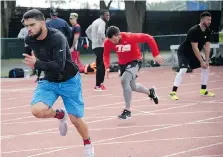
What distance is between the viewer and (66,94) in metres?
4.86

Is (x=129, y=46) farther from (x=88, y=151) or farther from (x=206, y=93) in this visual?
(x=206, y=93)

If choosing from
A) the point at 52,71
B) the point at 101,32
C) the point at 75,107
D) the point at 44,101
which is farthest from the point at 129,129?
the point at 101,32

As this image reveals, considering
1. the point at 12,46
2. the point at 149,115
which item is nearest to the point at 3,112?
the point at 149,115

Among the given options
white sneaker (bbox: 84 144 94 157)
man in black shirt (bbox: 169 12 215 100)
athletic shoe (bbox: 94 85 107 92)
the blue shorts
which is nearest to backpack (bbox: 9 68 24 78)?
athletic shoe (bbox: 94 85 107 92)

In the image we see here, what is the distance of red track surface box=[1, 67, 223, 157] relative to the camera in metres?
5.21

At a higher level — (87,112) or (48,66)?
(48,66)

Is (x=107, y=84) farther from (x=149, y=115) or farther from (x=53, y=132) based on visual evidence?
(x=53, y=132)

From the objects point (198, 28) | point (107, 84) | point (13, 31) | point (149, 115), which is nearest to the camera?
point (149, 115)

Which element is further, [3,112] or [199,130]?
[3,112]

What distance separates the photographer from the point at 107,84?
11.9 m

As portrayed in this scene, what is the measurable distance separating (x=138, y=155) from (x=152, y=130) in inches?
51.1

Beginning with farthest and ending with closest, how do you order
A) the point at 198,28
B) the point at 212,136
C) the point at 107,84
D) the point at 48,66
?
the point at 107,84 < the point at 198,28 < the point at 212,136 < the point at 48,66

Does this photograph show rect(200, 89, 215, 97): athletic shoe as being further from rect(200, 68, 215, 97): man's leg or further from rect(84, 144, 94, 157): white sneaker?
rect(84, 144, 94, 157): white sneaker

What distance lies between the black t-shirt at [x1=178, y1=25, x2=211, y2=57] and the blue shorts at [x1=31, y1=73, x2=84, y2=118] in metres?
4.44
